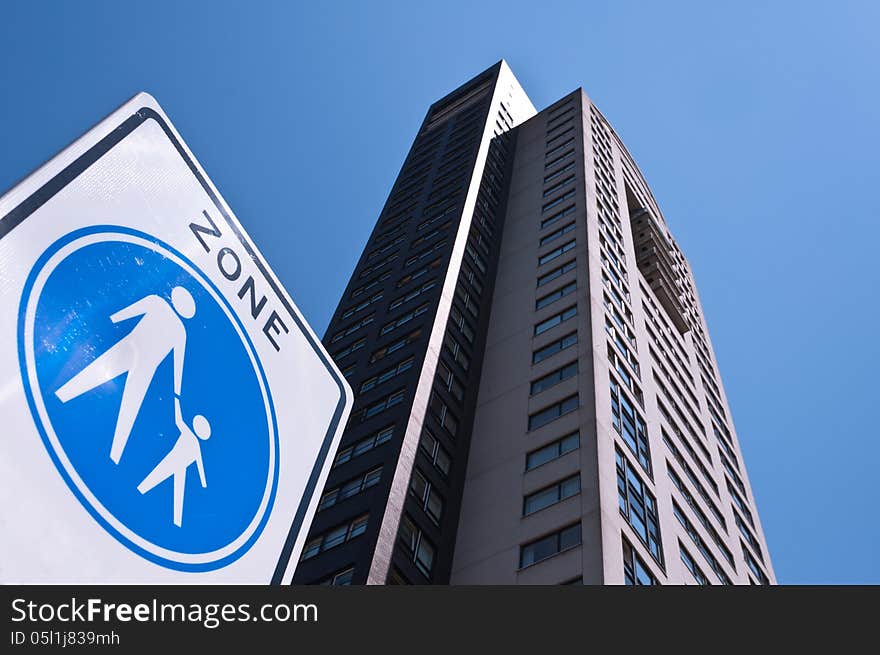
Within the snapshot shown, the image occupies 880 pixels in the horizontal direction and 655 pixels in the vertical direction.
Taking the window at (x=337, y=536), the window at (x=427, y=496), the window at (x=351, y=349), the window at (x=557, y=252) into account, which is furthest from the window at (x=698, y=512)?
the window at (x=351, y=349)

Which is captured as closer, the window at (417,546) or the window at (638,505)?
the window at (638,505)

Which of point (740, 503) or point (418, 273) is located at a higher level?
point (418, 273)

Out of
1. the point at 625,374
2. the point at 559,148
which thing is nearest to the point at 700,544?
the point at 625,374

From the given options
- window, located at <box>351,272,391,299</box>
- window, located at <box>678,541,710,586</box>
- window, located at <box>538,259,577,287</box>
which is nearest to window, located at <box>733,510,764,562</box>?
window, located at <box>678,541,710,586</box>

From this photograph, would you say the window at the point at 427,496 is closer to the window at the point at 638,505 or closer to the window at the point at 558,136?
the window at the point at 638,505

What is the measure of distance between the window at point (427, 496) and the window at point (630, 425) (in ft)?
26.5

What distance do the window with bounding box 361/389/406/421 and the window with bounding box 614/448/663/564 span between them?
462 inches

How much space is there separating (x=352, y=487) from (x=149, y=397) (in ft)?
116

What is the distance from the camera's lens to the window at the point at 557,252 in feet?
168

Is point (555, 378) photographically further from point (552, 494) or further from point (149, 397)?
point (149, 397)

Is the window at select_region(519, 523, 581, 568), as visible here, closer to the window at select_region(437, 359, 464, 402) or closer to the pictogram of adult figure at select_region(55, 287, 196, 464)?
the window at select_region(437, 359, 464, 402)

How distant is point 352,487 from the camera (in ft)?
122

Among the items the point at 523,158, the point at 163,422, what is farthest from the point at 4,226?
the point at 523,158

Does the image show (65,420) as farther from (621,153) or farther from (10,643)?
(621,153)
